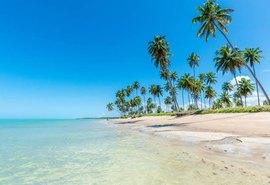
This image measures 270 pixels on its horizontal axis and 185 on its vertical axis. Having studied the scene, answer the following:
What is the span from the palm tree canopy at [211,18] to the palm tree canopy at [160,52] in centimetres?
1896

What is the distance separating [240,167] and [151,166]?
308cm

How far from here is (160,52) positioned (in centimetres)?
5222

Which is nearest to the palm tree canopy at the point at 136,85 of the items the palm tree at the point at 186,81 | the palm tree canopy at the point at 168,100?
the palm tree canopy at the point at 168,100

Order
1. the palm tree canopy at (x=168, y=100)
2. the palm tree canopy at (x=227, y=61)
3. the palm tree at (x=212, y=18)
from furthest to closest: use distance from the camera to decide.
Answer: the palm tree canopy at (x=168, y=100) < the palm tree canopy at (x=227, y=61) < the palm tree at (x=212, y=18)

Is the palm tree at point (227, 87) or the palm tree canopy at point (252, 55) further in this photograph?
the palm tree at point (227, 87)

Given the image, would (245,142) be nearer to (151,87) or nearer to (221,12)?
(221,12)

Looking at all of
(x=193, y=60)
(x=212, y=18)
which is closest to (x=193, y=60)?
(x=193, y=60)

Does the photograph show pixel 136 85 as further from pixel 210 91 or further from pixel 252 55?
pixel 252 55

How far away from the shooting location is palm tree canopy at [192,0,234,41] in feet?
103

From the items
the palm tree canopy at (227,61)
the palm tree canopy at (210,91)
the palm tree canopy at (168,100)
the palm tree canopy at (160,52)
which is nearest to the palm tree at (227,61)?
the palm tree canopy at (227,61)

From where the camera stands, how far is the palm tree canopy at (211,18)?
103ft

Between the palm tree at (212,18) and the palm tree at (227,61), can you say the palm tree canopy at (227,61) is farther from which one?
the palm tree at (212,18)

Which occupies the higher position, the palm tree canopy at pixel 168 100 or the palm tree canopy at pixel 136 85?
the palm tree canopy at pixel 136 85

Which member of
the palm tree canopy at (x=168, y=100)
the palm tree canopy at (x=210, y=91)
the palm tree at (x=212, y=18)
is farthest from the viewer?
the palm tree canopy at (x=168, y=100)
